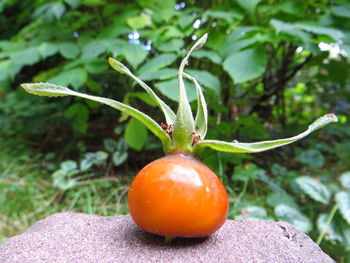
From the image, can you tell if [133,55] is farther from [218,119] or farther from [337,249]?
[337,249]

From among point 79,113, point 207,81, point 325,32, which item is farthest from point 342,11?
point 79,113

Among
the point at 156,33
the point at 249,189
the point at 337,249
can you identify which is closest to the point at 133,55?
the point at 156,33

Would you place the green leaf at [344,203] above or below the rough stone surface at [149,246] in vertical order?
below

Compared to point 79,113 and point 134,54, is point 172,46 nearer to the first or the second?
point 134,54

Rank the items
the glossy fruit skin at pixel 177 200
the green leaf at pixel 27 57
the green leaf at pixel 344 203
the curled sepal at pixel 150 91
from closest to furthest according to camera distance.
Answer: the glossy fruit skin at pixel 177 200 → the curled sepal at pixel 150 91 → the green leaf at pixel 344 203 → the green leaf at pixel 27 57

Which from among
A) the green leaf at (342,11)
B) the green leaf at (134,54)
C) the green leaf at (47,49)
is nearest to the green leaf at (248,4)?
the green leaf at (342,11)

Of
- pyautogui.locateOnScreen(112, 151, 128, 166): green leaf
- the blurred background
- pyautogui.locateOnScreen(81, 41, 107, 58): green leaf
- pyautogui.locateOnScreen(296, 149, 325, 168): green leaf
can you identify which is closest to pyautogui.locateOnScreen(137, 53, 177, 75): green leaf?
the blurred background

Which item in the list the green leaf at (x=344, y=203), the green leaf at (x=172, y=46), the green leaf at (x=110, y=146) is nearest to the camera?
the green leaf at (x=344, y=203)

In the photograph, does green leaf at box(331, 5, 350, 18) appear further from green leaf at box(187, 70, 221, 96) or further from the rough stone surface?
the rough stone surface

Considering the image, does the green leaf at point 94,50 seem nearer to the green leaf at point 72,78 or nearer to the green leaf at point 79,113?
the green leaf at point 72,78
